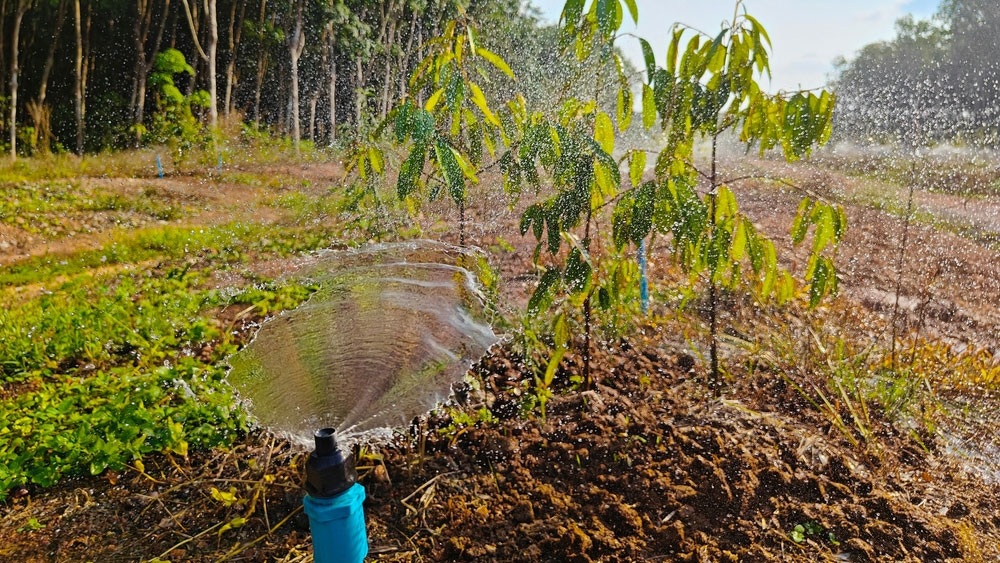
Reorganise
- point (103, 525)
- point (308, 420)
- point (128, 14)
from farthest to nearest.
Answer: point (128, 14) → point (308, 420) → point (103, 525)

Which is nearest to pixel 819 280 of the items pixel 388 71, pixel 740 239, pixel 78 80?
pixel 740 239

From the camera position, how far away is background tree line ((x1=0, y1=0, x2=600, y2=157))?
1029cm

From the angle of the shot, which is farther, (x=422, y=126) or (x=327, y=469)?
(x=422, y=126)

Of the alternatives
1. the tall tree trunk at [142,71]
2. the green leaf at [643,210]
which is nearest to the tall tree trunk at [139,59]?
the tall tree trunk at [142,71]

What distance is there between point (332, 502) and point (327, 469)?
80 mm

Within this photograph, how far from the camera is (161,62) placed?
37.2ft

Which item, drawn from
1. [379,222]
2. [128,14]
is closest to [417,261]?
[379,222]

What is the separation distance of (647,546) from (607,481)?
9.6 inches

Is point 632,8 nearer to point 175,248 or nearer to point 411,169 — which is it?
point 411,169

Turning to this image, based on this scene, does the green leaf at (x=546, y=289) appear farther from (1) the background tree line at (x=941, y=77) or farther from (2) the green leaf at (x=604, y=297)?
(1) the background tree line at (x=941, y=77)

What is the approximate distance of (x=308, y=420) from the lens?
2109mm

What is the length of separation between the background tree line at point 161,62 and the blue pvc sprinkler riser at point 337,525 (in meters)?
8.22

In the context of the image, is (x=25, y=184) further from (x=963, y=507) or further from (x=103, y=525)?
(x=963, y=507)

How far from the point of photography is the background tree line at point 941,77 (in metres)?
17.2
